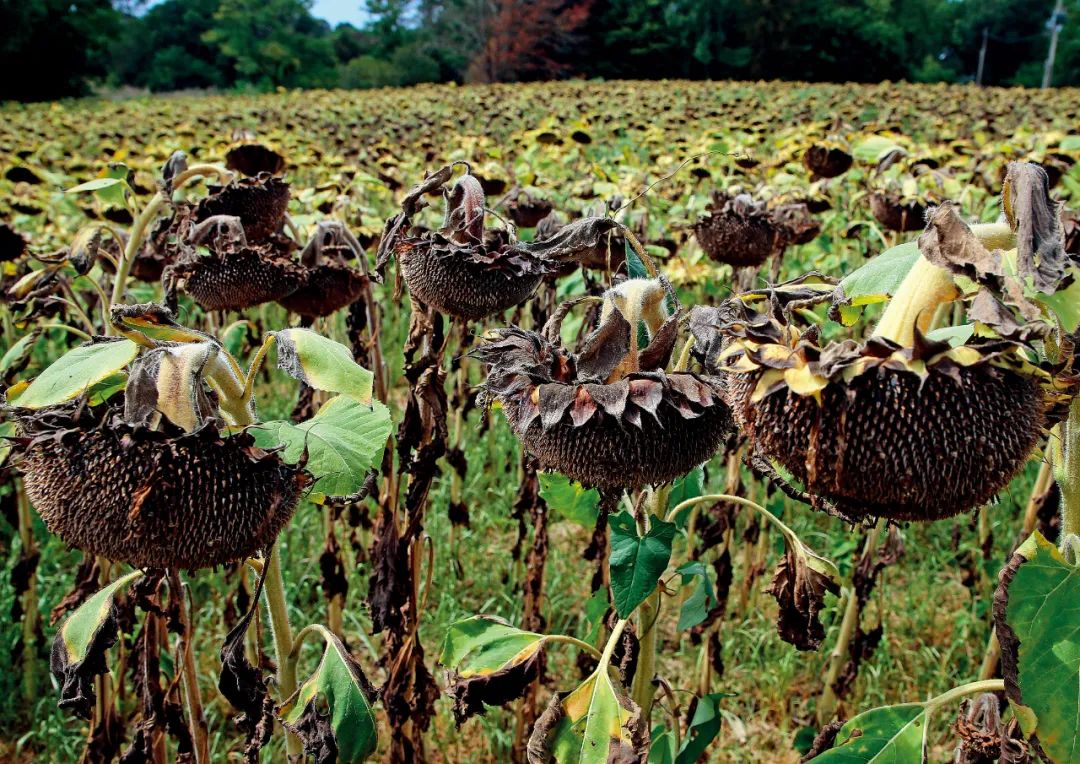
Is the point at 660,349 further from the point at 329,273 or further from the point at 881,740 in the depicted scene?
the point at 329,273

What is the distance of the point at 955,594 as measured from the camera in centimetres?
281

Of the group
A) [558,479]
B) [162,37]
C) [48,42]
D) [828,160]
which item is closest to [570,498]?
[558,479]

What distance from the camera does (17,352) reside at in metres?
1.82

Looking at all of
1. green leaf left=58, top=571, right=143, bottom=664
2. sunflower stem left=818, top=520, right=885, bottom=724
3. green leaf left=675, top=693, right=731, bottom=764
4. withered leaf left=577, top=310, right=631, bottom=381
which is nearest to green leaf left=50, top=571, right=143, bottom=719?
green leaf left=58, top=571, right=143, bottom=664

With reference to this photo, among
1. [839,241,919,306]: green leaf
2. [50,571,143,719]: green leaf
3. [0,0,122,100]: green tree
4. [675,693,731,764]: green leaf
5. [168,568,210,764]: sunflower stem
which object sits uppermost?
[0,0,122,100]: green tree

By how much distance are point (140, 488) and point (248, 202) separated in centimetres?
113

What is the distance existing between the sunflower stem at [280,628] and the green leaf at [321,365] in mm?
322

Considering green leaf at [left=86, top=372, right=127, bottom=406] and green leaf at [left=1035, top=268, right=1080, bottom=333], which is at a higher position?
green leaf at [left=1035, top=268, right=1080, bottom=333]

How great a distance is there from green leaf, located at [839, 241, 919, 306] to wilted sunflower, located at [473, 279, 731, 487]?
17 cm

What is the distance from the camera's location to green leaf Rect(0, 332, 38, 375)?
178 cm

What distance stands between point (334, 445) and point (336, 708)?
0.41m

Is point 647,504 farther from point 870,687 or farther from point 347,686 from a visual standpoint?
point 870,687

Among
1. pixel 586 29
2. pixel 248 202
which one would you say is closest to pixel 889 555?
pixel 248 202

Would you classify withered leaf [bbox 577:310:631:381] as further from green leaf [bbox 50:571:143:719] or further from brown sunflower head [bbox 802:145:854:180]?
brown sunflower head [bbox 802:145:854:180]
